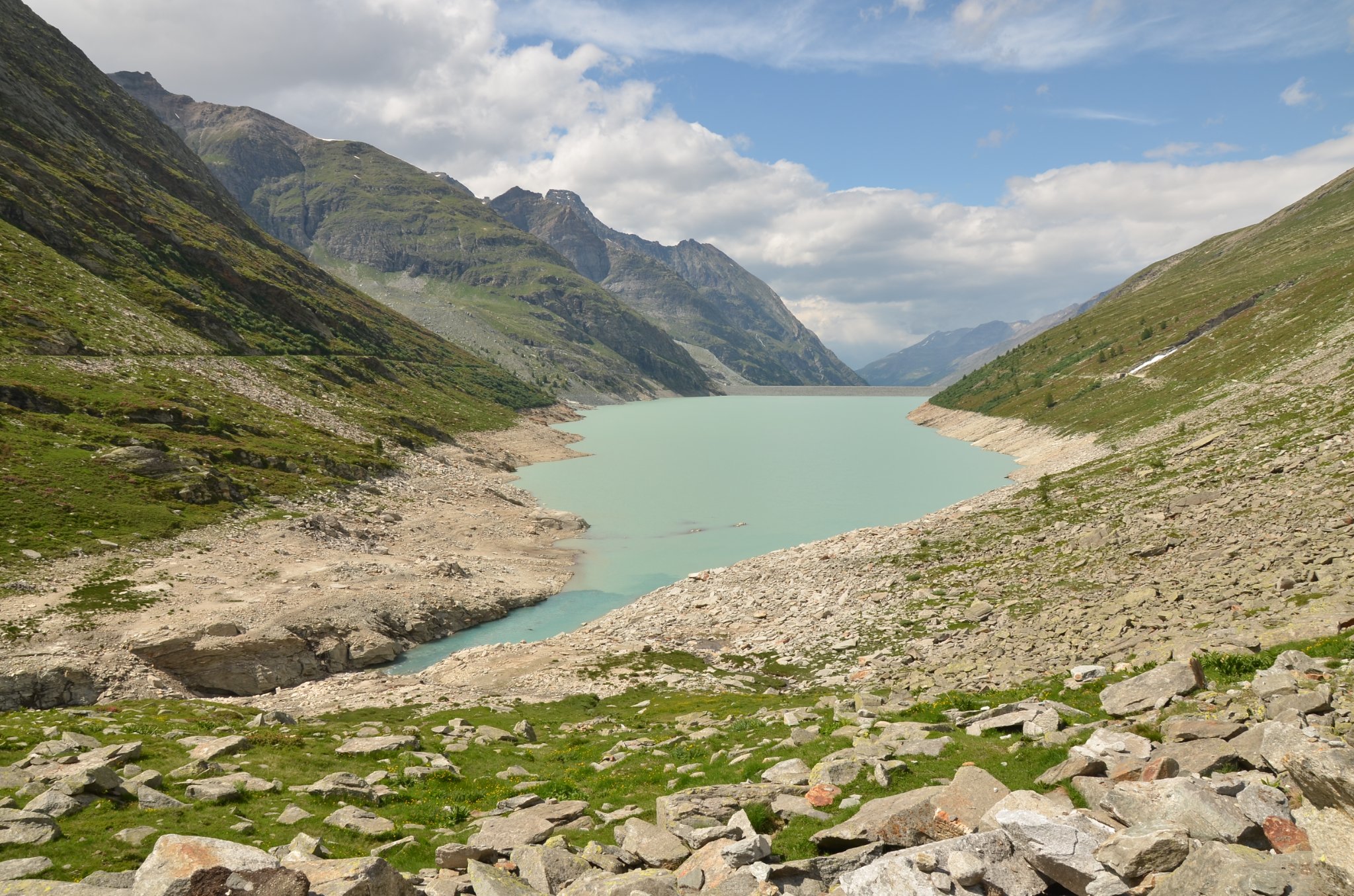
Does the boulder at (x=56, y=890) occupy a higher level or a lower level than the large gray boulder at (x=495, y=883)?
higher

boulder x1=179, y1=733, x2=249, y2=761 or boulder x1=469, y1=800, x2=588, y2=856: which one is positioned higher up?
boulder x1=179, y1=733, x2=249, y2=761

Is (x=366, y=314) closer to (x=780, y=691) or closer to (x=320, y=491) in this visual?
(x=320, y=491)

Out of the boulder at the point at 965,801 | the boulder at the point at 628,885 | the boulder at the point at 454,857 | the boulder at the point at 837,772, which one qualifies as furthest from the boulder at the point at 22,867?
the boulder at the point at 965,801

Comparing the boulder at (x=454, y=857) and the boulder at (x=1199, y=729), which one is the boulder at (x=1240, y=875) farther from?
the boulder at (x=454, y=857)

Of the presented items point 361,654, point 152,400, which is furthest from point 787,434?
point 361,654

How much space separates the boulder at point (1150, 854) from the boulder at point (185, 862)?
11069 millimetres

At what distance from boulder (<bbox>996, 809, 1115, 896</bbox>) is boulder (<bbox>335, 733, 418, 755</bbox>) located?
17.5 meters

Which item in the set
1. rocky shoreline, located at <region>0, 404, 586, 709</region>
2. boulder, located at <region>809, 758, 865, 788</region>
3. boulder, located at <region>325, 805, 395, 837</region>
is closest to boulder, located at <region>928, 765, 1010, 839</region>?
boulder, located at <region>809, 758, 865, 788</region>

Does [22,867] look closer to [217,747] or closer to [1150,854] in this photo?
[217,747]

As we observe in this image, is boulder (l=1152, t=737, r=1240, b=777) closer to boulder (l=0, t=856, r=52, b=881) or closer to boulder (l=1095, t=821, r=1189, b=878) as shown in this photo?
boulder (l=1095, t=821, r=1189, b=878)

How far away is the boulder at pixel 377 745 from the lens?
20375mm

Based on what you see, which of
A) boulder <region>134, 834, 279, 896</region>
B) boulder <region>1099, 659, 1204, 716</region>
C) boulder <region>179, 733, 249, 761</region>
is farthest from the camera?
boulder <region>179, 733, 249, 761</region>

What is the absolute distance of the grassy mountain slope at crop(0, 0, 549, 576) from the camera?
5059 centimetres

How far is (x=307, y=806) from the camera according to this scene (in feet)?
50.2
